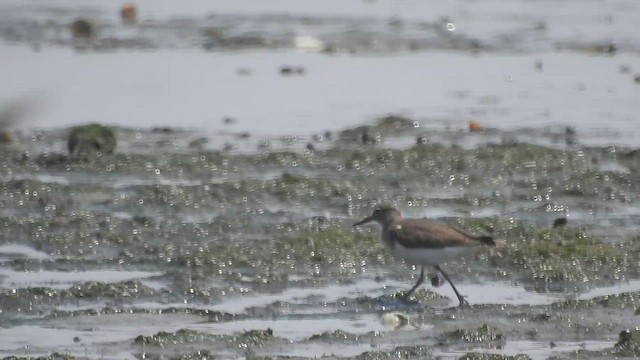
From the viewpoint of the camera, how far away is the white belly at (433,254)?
1023cm

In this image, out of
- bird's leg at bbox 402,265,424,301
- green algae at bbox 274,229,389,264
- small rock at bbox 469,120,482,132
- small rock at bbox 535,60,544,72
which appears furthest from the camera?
small rock at bbox 535,60,544,72

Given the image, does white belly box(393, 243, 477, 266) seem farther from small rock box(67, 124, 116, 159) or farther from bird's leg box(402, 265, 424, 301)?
small rock box(67, 124, 116, 159)

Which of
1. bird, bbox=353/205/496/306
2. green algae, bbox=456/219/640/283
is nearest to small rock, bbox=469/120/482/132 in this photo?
green algae, bbox=456/219/640/283

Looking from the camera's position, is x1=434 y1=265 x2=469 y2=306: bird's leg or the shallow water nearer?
the shallow water

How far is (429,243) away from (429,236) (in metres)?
0.06

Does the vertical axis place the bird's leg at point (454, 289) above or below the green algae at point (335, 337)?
above

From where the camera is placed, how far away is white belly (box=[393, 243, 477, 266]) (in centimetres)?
1023

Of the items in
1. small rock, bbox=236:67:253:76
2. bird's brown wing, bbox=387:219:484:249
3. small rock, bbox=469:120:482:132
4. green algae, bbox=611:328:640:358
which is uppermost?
small rock, bbox=236:67:253:76

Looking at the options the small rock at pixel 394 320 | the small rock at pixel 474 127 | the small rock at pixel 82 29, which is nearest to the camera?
the small rock at pixel 394 320

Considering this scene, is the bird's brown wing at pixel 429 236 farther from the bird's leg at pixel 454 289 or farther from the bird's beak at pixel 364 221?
the bird's beak at pixel 364 221

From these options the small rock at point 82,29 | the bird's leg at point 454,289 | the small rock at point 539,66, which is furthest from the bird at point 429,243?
the small rock at point 82,29

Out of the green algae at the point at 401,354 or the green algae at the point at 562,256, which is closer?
the green algae at the point at 401,354

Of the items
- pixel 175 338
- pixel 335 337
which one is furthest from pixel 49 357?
pixel 335 337

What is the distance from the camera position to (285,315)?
31.4 ft
